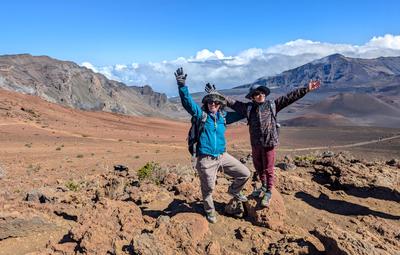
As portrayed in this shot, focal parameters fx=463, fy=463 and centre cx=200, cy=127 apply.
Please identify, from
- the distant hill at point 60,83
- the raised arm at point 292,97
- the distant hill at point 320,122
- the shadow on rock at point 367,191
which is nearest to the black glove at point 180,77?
the raised arm at point 292,97

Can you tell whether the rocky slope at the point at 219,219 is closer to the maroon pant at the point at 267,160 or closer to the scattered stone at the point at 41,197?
the scattered stone at the point at 41,197

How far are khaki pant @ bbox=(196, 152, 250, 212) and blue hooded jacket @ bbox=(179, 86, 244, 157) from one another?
0.32 feet

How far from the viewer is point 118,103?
274 ft

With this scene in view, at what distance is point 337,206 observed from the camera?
281 inches

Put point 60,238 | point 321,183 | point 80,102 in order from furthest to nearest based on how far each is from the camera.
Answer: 1. point 80,102
2. point 321,183
3. point 60,238

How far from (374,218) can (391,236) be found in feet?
2.76

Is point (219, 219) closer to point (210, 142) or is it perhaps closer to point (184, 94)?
point (210, 142)

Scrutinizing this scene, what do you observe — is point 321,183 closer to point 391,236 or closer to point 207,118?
point 391,236

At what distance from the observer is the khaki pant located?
537cm

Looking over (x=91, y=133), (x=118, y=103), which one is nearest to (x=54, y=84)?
(x=118, y=103)

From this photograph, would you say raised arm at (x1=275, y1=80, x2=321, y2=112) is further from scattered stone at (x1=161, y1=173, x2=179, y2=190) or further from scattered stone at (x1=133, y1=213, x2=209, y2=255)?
scattered stone at (x1=161, y1=173, x2=179, y2=190)

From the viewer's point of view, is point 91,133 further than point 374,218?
Yes

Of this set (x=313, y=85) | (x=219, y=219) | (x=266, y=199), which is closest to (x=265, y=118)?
(x=313, y=85)

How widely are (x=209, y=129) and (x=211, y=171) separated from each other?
501 millimetres
